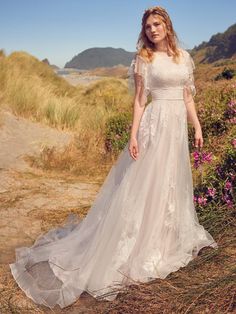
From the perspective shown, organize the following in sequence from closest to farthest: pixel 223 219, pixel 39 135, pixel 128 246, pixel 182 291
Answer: pixel 182 291, pixel 128 246, pixel 223 219, pixel 39 135

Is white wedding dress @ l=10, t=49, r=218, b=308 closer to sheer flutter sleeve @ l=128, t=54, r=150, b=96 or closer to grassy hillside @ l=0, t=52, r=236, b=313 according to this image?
sheer flutter sleeve @ l=128, t=54, r=150, b=96

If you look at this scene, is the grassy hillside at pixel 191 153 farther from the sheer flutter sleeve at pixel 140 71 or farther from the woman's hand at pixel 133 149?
the sheer flutter sleeve at pixel 140 71

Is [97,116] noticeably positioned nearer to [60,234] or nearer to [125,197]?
[60,234]

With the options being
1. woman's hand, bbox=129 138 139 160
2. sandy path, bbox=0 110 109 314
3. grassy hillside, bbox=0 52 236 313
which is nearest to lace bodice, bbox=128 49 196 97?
woman's hand, bbox=129 138 139 160

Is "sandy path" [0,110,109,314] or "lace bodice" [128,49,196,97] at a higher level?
"lace bodice" [128,49,196,97]

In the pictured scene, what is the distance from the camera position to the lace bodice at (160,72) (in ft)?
12.0

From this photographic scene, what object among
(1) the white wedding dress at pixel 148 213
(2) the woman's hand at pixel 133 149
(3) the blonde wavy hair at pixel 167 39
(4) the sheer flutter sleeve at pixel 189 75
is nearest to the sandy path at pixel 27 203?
(1) the white wedding dress at pixel 148 213

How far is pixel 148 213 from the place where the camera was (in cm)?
380

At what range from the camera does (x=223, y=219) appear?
455 cm

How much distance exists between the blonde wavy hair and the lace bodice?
0.04 meters

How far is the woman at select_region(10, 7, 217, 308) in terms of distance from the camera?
367 cm

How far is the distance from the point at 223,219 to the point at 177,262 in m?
0.97

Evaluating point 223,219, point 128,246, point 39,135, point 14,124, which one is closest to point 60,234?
point 128,246

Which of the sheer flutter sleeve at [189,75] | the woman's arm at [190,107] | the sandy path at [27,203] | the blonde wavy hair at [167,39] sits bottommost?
the sandy path at [27,203]
